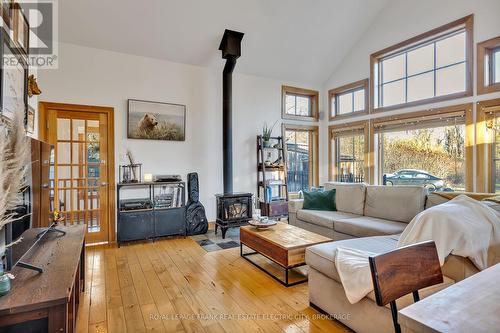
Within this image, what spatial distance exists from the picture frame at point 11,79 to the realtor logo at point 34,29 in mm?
84

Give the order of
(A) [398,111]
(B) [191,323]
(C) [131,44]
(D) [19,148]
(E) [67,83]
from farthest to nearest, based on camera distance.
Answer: (A) [398,111] < (C) [131,44] < (E) [67,83] < (B) [191,323] < (D) [19,148]

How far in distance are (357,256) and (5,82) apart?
9.28 feet

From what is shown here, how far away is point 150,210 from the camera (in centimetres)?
428

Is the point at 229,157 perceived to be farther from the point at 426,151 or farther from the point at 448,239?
the point at 448,239

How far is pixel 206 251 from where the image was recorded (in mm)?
3822

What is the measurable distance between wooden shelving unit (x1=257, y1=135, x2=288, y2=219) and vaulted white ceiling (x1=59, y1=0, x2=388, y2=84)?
1.51m

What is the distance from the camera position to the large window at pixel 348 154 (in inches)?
214

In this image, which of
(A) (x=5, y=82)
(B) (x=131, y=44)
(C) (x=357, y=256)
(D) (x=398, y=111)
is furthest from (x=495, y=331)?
(B) (x=131, y=44)

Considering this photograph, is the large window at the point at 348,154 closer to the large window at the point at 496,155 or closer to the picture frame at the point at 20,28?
the large window at the point at 496,155

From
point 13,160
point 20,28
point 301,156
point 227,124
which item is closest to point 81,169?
point 20,28

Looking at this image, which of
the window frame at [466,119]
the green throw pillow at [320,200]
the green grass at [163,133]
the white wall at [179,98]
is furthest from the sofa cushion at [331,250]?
the green grass at [163,133]

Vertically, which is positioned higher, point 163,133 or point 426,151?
point 163,133

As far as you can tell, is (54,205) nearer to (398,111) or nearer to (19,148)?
(19,148)

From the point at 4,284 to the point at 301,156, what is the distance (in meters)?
5.46
